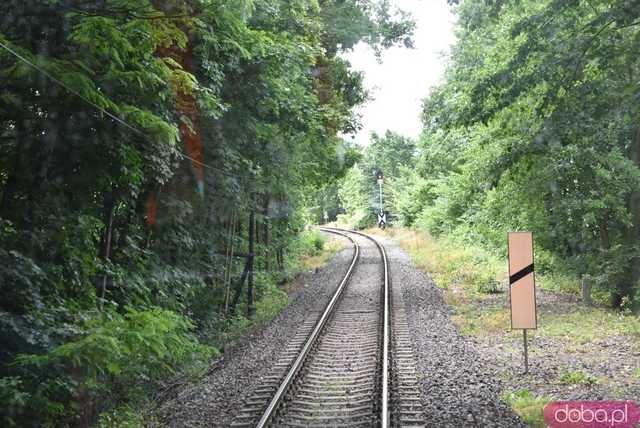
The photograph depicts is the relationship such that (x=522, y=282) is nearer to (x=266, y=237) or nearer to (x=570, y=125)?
(x=570, y=125)

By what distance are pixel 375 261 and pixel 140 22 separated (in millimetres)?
23438

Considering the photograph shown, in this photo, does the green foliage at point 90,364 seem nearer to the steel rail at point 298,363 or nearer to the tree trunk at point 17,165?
the steel rail at point 298,363

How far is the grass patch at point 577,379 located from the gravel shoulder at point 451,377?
0.86 metres

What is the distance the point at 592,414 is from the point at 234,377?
547 centimetres

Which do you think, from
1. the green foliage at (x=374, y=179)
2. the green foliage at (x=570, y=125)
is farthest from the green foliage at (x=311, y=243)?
the green foliage at (x=570, y=125)

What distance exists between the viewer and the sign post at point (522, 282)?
353 inches

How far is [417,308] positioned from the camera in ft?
53.1

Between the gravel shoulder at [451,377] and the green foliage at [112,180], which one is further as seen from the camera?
Result: the gravel shoulder at [451,377]

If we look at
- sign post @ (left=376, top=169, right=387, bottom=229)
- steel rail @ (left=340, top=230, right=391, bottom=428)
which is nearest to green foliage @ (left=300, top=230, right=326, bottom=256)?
steel rail @ (left=340, top=230, right=391, bottom=428)

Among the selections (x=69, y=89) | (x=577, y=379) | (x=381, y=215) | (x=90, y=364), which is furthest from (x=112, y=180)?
(x=381, y=215)

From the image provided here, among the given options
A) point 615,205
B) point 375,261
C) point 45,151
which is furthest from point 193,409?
point 375,261

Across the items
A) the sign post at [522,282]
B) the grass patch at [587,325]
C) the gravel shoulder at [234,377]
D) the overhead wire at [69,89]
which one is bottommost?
the gravel shoulder at [234,377]

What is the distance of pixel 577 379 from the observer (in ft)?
27.3

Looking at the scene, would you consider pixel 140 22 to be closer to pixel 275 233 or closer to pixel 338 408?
pixel 338 408
